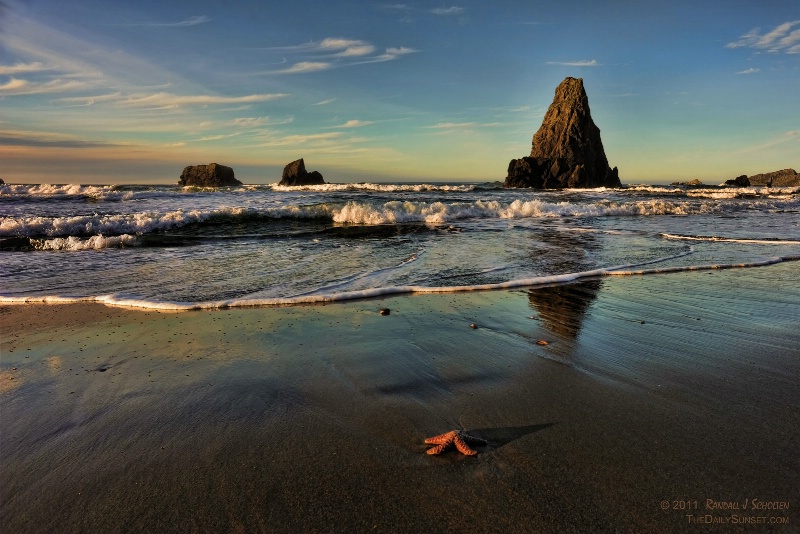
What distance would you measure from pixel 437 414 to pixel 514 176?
259 feet

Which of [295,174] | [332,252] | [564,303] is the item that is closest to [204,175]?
[295,174]

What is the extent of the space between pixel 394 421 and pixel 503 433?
738 millimetres

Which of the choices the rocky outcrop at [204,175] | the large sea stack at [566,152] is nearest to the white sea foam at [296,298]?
the rocky outcrop at [204,175]

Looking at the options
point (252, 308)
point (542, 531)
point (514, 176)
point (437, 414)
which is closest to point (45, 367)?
point (252, 308)

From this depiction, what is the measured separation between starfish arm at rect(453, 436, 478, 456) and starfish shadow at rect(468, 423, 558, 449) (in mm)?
184

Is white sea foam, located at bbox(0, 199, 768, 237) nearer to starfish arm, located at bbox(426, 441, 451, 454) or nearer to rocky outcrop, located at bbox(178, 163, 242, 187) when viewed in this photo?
starfish arm, located at bbox(426, 441, 451, 454)

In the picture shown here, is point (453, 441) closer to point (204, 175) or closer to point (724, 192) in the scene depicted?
point (724, 192)

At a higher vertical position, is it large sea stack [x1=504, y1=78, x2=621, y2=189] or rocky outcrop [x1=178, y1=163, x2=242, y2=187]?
large sea stack [x1=504, y1=78, x2=621, y2=189]

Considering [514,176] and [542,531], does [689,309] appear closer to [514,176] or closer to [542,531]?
[542,531]


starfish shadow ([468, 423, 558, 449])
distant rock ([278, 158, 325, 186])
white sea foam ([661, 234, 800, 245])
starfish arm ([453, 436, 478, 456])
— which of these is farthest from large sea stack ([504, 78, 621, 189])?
starfish arm ([453, 436, 478, 456])

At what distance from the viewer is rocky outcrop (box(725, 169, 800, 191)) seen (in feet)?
227

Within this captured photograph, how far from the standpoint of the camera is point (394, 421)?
10.2ft

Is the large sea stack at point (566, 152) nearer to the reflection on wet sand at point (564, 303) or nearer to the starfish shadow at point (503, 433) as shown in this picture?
the reflection on wet sand at point (564, 303)

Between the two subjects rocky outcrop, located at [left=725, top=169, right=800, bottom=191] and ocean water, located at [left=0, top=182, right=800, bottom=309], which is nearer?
ocean water, located at [left=0, top=182, right=800, bottom=309]
